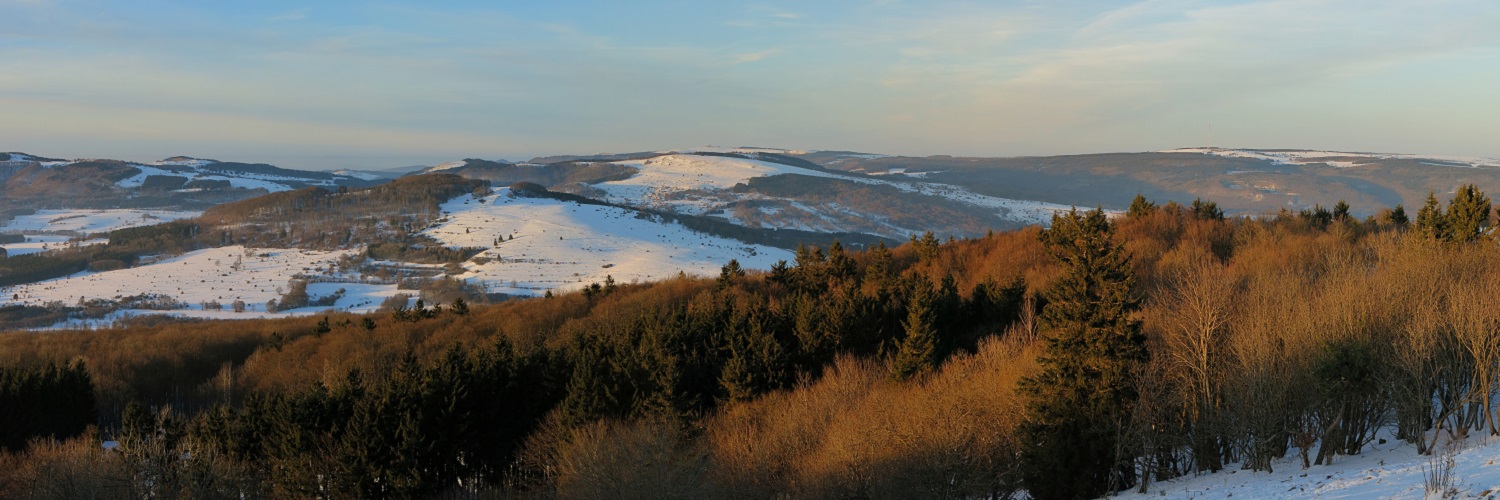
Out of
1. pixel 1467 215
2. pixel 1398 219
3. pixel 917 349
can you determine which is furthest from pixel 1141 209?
pixel 917 349

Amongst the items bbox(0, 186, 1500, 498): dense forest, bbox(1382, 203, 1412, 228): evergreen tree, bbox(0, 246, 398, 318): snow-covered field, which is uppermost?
bbox(1382, 203, 1412, 228): evergreen tree

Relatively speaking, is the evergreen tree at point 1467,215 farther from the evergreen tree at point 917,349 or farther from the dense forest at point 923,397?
the evergreen tree at point 917,349

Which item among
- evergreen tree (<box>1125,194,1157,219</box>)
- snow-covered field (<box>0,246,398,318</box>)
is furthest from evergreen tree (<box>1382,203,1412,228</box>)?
snow-covered field (<box>0,246,398,318</box>)

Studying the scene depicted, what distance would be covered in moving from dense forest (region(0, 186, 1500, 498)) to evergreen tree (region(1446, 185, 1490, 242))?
0.11 metres

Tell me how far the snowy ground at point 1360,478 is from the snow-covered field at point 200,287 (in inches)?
5830

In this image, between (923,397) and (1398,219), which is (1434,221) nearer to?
(1398,219)

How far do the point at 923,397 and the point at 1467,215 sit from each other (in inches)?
1170

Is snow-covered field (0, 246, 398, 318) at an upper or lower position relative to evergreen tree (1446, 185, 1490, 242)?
lower

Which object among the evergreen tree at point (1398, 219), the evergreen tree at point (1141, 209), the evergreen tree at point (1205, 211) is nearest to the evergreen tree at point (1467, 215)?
the evergreen tree at point (1398, 219)

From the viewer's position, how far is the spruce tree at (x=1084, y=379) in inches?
1051

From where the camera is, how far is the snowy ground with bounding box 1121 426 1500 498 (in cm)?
1675

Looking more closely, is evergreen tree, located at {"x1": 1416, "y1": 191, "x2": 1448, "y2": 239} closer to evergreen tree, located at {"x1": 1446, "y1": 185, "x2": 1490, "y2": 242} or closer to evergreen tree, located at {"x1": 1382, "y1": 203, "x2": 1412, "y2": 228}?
evergreen tree, located at {"x1": 1446, "y1": 185, "x2": 1490, "y2": 242}

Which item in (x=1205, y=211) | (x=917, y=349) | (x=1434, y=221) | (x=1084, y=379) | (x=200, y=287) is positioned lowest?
(x=200, y=287)

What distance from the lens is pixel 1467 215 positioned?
4069 centimetres
